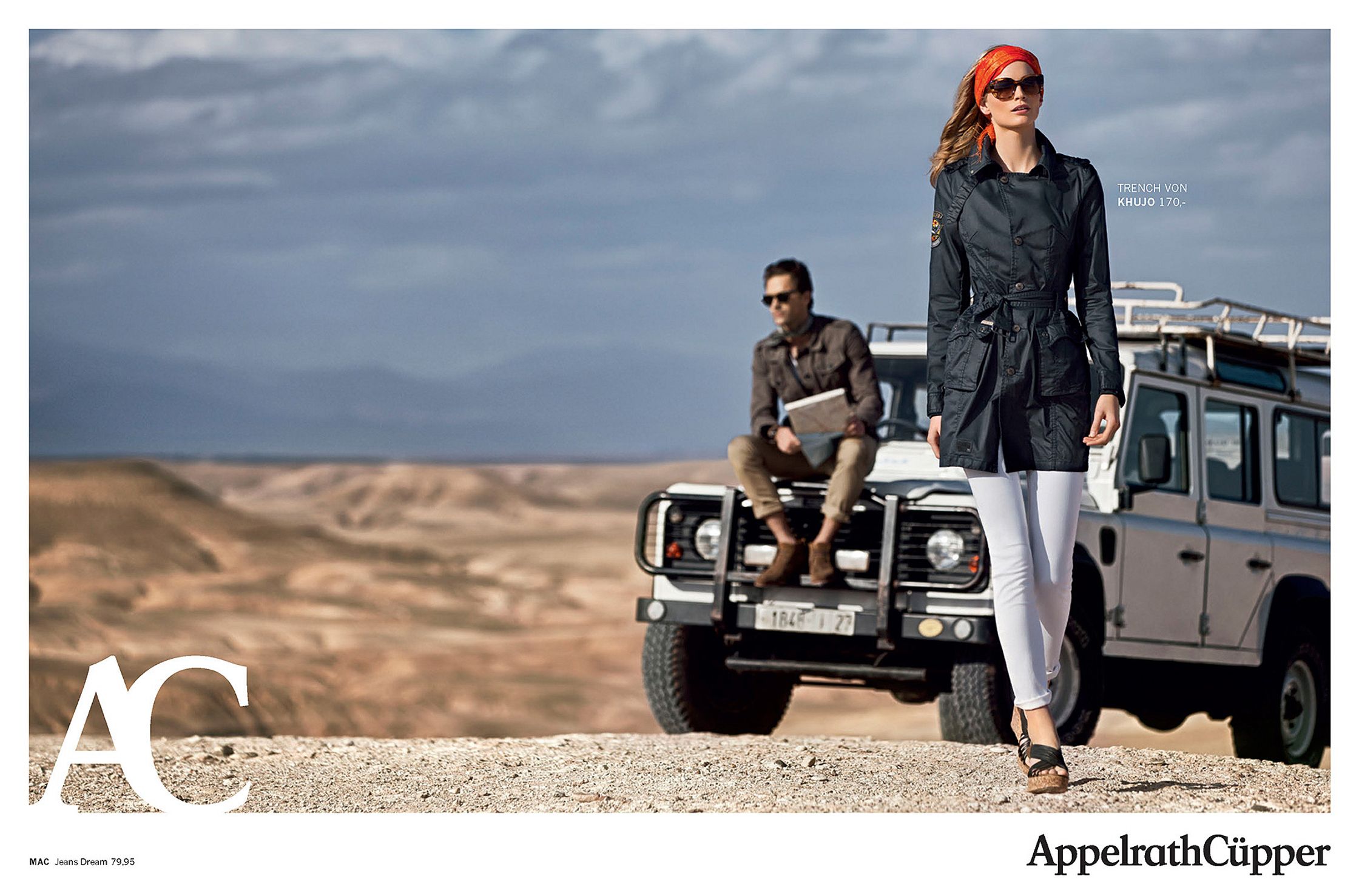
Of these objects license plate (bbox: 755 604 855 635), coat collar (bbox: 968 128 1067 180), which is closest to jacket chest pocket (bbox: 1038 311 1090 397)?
coat collar (bbox: 968 128 1067 180)

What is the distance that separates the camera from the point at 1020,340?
5629mm

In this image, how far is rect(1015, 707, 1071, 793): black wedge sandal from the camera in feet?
19.1

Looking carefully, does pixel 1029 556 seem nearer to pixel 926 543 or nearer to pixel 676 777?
pixel 676 777

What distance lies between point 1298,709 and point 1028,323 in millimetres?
6037

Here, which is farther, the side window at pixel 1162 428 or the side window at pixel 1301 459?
the side window at pixel 1301 459

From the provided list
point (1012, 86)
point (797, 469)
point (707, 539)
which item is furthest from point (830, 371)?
point (1012, 86)

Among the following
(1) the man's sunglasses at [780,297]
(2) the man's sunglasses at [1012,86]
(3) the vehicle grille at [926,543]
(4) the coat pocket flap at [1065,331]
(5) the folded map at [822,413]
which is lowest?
(3) the vehicle grille at [926,543]

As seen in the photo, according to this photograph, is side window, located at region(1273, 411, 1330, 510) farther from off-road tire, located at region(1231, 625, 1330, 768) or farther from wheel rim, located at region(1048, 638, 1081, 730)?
wheel rim, located at region(1048, 638, 1081, 730)

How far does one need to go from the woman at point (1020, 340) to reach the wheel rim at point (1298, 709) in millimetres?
5240

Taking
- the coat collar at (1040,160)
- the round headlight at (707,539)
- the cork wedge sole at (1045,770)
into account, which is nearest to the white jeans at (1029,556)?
the cork wedge sole at (1045,770)

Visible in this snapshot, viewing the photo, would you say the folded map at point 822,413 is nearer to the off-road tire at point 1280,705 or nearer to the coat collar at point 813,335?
the coat collar at point 813,335

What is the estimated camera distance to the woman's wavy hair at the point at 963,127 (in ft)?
19.2
